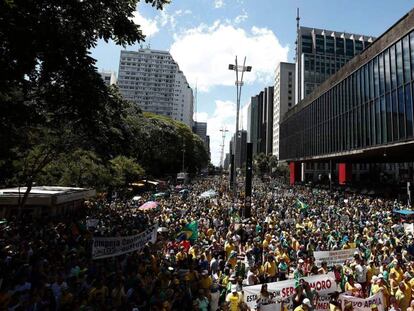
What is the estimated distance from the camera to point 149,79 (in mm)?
160875

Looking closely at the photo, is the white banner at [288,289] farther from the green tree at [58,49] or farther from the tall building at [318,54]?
the tall building at [318,54]

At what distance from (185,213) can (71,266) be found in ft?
48.1

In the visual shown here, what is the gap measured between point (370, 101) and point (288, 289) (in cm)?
3391

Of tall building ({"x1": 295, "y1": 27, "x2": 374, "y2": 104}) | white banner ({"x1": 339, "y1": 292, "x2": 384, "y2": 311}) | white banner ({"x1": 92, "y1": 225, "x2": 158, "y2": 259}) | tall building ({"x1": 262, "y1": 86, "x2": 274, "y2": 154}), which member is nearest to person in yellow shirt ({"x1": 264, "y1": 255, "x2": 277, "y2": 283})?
white banner ({"x1": 339, "y1": 292, "x2": 384, "y2": 311})

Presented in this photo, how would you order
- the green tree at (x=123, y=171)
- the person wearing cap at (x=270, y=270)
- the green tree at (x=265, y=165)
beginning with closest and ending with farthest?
the person wearing cap at (x=270, y=270), the green tree at (x=123, y=171), the green tree at (x=265, y=165)

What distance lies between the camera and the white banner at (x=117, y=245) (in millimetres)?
11195

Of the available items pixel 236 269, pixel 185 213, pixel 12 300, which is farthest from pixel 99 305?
pixel 185 213

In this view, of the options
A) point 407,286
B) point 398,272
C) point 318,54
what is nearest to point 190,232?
point 398,272

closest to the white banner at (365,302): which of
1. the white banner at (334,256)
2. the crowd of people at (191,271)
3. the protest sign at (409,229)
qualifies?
the crowd of people at (191,271)

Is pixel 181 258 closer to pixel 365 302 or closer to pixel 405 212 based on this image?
pixel 365 302

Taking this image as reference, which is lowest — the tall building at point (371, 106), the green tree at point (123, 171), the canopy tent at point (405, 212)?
the canopy tent at point (405, 212)

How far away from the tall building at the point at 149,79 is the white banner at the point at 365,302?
154 meters

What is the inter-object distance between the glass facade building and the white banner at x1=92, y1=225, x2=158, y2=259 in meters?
26.1

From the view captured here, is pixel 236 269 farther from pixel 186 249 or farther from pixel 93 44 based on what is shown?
pixel 93 44
